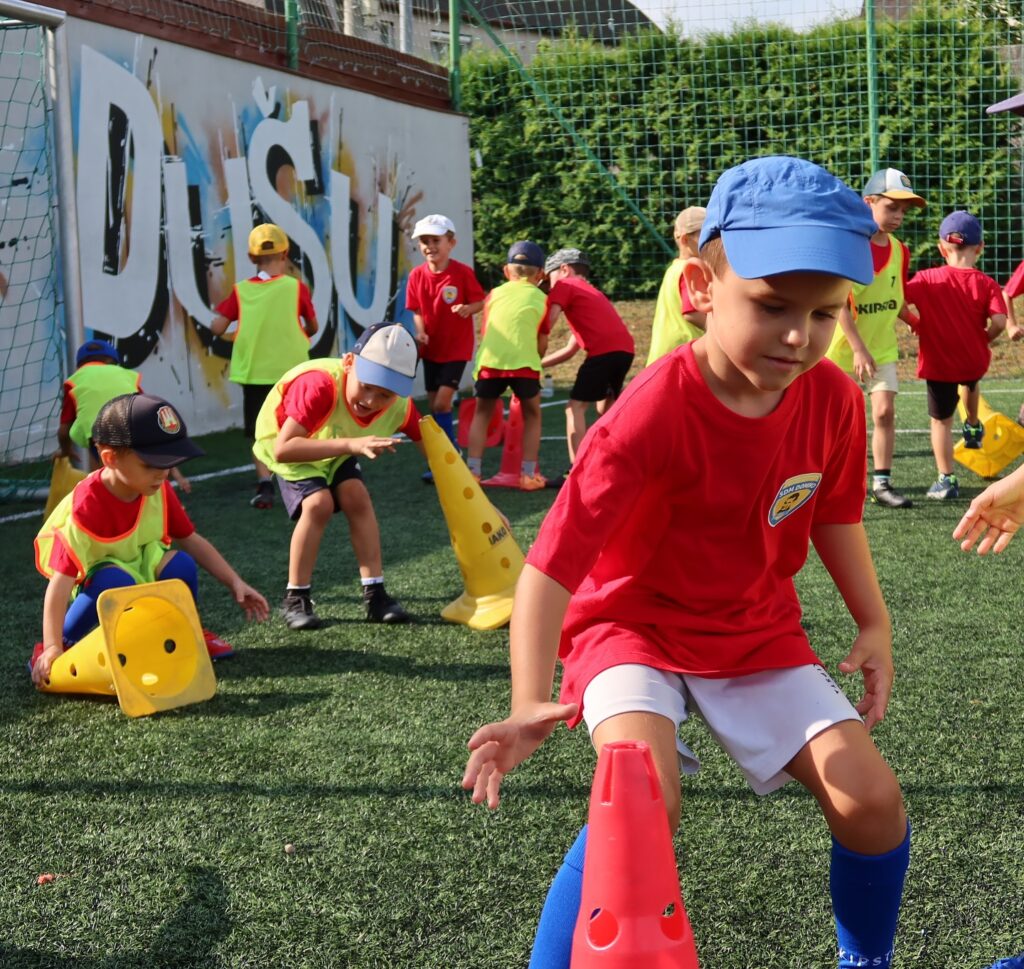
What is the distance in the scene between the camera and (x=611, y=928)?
173 centimetres

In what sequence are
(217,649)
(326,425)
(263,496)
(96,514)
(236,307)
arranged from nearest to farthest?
(96,514)
(217,649)
(326,425)
(263,496)
(236,307)

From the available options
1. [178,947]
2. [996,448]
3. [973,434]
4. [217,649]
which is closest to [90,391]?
[217,649]

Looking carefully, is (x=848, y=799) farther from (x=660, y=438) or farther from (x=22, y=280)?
(x=22, y=280)

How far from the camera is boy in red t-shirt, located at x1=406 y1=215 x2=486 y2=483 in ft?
29.7

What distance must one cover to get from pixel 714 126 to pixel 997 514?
14139 millimetres

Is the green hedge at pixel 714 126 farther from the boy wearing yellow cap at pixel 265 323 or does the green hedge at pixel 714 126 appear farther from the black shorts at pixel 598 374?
the boy wearing yellow cap at pixel 265 323

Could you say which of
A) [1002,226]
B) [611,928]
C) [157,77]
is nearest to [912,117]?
[1002,226]

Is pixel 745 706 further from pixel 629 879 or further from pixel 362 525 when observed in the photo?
pixel 362 525

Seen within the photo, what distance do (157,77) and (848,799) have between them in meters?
9.67

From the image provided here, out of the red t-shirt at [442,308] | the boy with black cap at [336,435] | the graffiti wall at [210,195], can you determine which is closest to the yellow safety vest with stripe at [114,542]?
the boy with black cap at [336,435]

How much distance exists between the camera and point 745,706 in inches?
86.4

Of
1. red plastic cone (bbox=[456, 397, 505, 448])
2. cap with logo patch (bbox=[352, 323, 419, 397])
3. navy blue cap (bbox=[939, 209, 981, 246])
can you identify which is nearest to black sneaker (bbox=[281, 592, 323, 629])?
cap with logo patch (bbox=[352, 323, 419, 397])

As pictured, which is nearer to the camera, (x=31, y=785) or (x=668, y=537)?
(x=668, y=537)

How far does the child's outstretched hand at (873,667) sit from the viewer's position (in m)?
2.31
